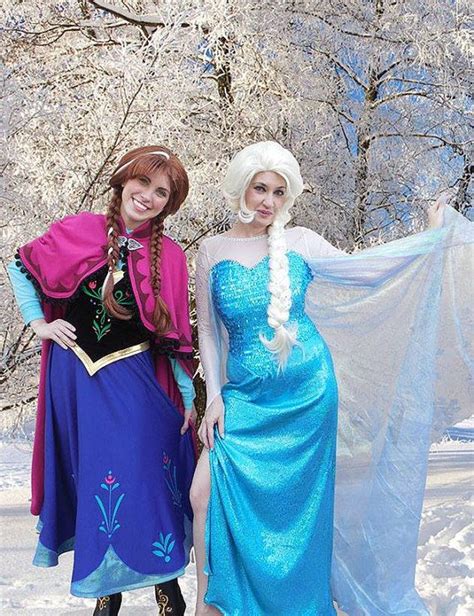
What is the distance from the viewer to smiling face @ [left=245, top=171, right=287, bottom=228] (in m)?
2.24

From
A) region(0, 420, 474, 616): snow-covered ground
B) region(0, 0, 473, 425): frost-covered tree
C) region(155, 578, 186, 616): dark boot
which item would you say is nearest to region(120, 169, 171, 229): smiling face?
region(155, 578, 186, 616): dark boot

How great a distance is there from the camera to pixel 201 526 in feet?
7.07

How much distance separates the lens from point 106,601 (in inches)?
90.9

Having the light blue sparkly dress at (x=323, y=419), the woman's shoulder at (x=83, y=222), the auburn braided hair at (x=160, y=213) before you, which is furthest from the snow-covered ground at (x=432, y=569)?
the woman's shoulder at (x=83, y=222)

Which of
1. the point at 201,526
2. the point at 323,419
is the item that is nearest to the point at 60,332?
the point at 201,526

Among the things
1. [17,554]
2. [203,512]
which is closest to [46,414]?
Answer: [203,512]

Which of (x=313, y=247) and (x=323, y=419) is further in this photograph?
(x=313, y=247)

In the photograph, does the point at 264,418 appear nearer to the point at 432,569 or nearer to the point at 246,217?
the point at 246,217

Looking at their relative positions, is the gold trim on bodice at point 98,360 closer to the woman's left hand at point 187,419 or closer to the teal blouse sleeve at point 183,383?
the teal blouse sleeve at point 183,383

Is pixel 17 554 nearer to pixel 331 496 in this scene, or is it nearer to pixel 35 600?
pixel 35 600

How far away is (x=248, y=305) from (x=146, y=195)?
1.41 feet

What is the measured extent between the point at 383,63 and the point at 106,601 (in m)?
Answer: 3.40

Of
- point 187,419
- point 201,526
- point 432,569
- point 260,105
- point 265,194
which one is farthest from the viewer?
A: point 260,105

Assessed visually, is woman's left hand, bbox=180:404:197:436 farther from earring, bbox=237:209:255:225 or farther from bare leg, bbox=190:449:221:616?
earring, bbox=237:209:255:225
